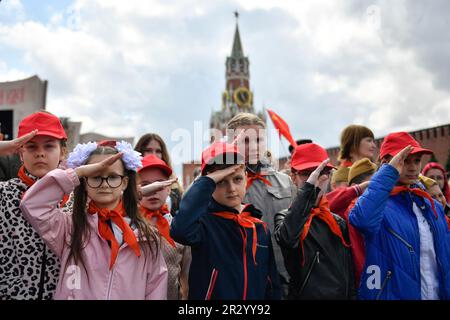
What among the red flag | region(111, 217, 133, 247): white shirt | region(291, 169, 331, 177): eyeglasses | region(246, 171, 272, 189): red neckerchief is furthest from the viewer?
the red flag

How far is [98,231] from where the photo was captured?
257 centimetres

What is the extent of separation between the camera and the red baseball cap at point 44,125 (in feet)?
9.28

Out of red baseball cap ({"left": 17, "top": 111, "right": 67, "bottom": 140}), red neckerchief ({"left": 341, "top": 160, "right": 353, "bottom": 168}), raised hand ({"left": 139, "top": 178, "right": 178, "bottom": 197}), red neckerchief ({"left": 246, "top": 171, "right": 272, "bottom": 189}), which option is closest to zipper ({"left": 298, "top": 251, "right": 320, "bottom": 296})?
red neckerchief ({"left": 246, "top": 171, "right": 272, "bottom": 189})

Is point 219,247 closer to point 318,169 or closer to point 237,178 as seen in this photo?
point 237,178

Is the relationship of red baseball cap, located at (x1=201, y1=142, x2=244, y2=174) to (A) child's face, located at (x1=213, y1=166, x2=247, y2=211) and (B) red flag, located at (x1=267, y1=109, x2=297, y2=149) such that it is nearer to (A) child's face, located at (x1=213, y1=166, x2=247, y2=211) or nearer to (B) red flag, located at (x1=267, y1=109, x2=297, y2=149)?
(A) child's face, located at (x1=213, y1=166, x2=247, y2=211)

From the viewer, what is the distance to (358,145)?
439 centimetres

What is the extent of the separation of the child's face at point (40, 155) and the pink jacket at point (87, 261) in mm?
409

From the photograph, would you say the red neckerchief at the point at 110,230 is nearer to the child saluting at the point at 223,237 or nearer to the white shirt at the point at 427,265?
the child saluting at the point at 223,237

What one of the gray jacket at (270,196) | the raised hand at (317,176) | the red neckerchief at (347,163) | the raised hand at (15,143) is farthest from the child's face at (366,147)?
Result: the raised hand at (15,143)

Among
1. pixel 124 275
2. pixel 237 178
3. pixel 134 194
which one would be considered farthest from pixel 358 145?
pixel 124 275

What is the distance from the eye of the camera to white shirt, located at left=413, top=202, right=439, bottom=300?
2.99 metres

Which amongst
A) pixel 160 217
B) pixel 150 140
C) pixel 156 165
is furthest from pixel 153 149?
pixel 160 217

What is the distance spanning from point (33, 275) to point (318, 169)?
1.92 m

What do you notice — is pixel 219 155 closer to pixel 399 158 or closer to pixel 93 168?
pixel 93 168
